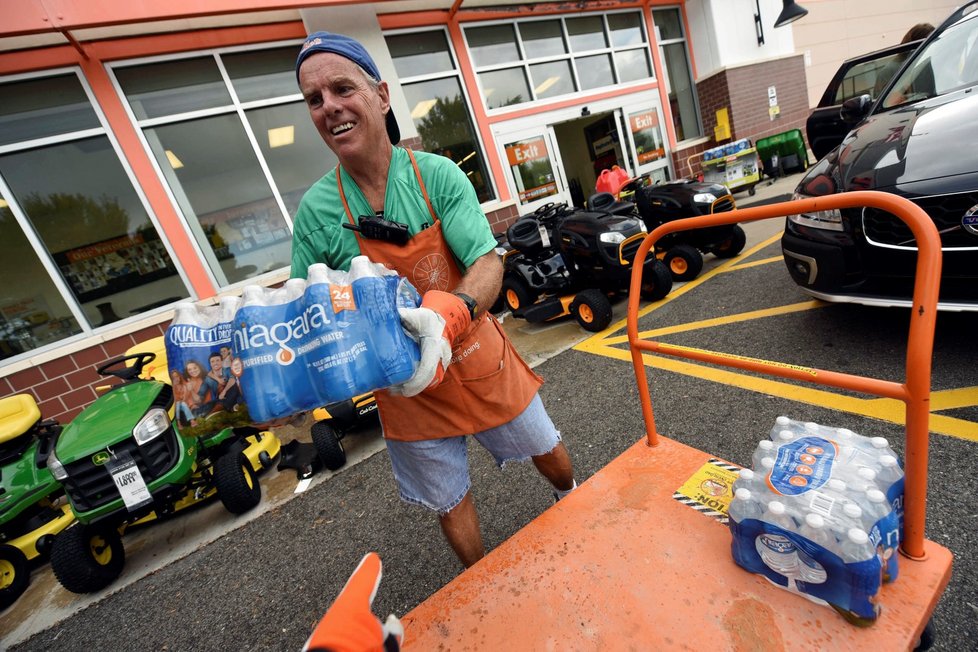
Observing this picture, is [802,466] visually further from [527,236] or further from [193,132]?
[193,132]

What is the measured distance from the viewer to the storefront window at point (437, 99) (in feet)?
23.6

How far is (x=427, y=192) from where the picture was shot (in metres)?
1.50

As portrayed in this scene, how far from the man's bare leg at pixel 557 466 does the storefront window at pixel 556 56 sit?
776cm

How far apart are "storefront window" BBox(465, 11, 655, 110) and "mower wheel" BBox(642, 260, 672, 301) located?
17.6 feet

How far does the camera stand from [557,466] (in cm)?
189

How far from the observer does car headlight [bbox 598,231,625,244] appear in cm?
403

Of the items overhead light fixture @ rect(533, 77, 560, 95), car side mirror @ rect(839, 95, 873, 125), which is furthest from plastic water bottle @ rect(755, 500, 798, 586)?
overhead light fixture @ rect(533, 77, 560, 95)

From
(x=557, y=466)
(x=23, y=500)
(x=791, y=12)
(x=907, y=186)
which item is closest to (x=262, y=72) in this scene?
(x=23, y=500)

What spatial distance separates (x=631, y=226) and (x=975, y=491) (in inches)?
120

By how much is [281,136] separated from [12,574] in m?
6.06

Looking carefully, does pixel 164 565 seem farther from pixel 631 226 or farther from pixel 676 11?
pixel 676 11

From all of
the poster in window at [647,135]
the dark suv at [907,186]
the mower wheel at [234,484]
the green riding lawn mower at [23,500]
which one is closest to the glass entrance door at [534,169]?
the poster in window at [647,135]

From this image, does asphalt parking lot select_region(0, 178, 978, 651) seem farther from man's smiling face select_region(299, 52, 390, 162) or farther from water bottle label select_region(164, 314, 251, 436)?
man's smiling face select_region(299, 52, 390, 162)

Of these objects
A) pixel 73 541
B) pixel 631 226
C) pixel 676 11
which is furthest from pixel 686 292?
pixel 676 11
